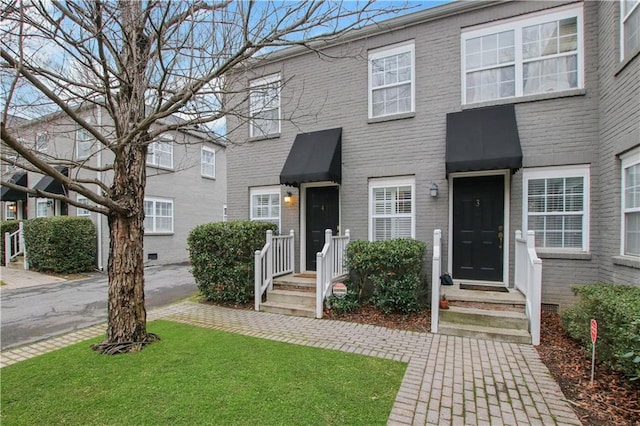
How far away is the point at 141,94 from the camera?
4230 mm

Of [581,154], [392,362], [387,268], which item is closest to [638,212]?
[581,154]

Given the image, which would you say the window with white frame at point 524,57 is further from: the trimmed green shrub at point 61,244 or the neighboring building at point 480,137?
the trimmed green shrub at point 61,244

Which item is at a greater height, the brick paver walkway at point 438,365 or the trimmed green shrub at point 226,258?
the trimmed green shrub at point 226,258

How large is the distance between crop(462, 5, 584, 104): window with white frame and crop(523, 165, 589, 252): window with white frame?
166 centimetres

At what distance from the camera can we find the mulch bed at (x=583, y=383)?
304cm

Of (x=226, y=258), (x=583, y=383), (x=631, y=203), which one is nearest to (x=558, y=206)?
(x=631, y=203)

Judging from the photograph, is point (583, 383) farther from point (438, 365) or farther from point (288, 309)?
point (288, 309)

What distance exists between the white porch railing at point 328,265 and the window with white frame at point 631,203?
4.83m

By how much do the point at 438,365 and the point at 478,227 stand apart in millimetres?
3516

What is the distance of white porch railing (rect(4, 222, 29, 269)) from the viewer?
13.4 meters

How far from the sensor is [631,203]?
4.83 meters

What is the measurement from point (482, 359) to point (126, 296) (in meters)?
5.04

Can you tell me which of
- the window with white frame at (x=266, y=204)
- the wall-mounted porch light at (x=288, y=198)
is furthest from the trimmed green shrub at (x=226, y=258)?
the window with white frame at (x=266, y=204)

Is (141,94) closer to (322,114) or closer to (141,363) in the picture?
(141,363)
